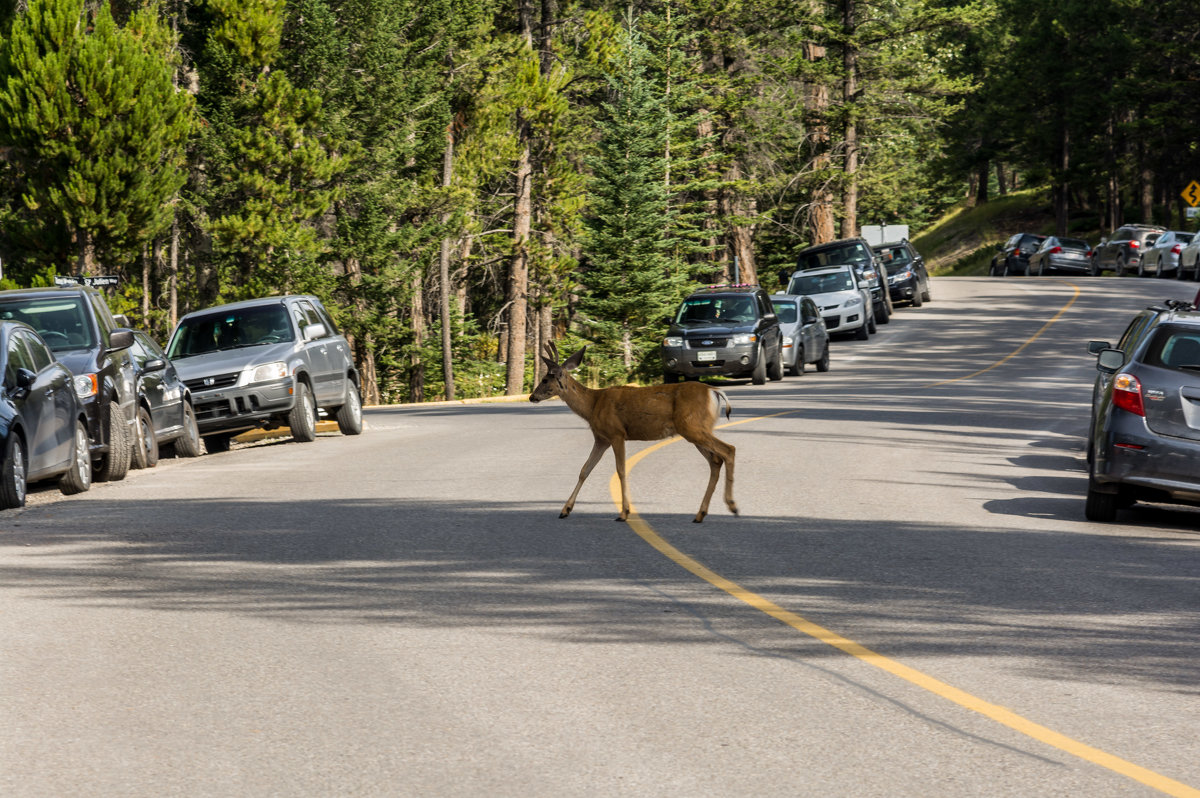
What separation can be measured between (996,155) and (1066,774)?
94656mm

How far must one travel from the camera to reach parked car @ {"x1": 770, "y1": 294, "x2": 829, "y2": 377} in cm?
3372

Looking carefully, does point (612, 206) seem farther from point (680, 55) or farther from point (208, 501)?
point (208, 501)

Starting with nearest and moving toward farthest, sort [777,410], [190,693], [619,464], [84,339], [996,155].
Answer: [190,693] → [619,464] → [84,339] → [777,410] → [996,155]

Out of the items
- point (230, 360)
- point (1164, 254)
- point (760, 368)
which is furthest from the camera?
point (1164, 254)

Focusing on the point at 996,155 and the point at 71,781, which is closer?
the point at 71,781

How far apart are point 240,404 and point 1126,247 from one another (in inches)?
1955

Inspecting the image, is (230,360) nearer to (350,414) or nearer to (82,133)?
(350,414)

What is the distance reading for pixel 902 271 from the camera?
50.8 meters

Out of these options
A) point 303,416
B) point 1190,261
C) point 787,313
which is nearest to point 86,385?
point 303,416

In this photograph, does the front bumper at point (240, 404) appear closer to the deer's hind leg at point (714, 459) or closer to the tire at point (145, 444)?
the tire at point (145, 444)

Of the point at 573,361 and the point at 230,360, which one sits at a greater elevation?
the point at 573,361

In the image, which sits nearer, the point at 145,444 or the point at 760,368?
the point at 145,444

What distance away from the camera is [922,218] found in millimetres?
113250

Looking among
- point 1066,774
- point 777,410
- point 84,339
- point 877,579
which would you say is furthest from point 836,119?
point 1066,774
